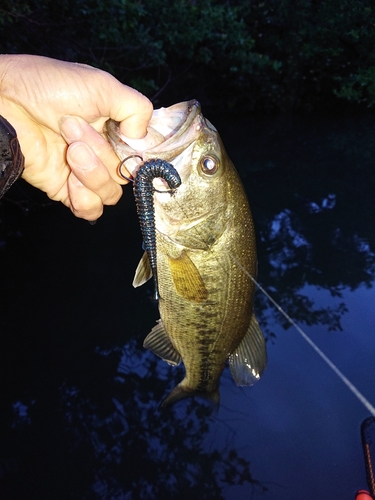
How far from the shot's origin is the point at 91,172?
1808mm

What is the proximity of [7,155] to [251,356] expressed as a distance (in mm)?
Answer: 1752

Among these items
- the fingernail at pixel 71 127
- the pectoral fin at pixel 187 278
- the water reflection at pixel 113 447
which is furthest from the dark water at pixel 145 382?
the fingernail at pixel 71 127

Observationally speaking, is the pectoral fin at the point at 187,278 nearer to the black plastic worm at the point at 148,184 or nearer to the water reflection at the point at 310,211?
the black plastic worm at the point at 148,184

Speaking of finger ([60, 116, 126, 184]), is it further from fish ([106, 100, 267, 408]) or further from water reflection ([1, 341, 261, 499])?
water reflection ([1, 341, 261, 499])

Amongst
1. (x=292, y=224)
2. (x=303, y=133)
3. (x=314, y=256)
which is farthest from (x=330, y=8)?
(x=314, y=256)

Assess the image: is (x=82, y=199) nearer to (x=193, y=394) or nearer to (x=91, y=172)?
(x=91, y=172)

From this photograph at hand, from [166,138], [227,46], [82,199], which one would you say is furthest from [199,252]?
[227,46]

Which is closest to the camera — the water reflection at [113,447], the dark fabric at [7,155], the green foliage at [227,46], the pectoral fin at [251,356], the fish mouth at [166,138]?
the dark fabric at [7,155]

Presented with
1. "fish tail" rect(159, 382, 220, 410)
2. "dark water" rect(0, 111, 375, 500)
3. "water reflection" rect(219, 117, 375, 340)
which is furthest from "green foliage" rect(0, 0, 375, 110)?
"fish tail" rect(159, 382, 220, 410)

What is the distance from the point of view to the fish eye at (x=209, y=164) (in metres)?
1.75

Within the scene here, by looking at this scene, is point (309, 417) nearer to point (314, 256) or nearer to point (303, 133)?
point (314, 256)

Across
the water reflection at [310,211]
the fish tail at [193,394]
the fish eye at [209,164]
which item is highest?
the fish eye at [209,164]

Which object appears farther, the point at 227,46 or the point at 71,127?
the point at 227,46

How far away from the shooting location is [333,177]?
9906mm
